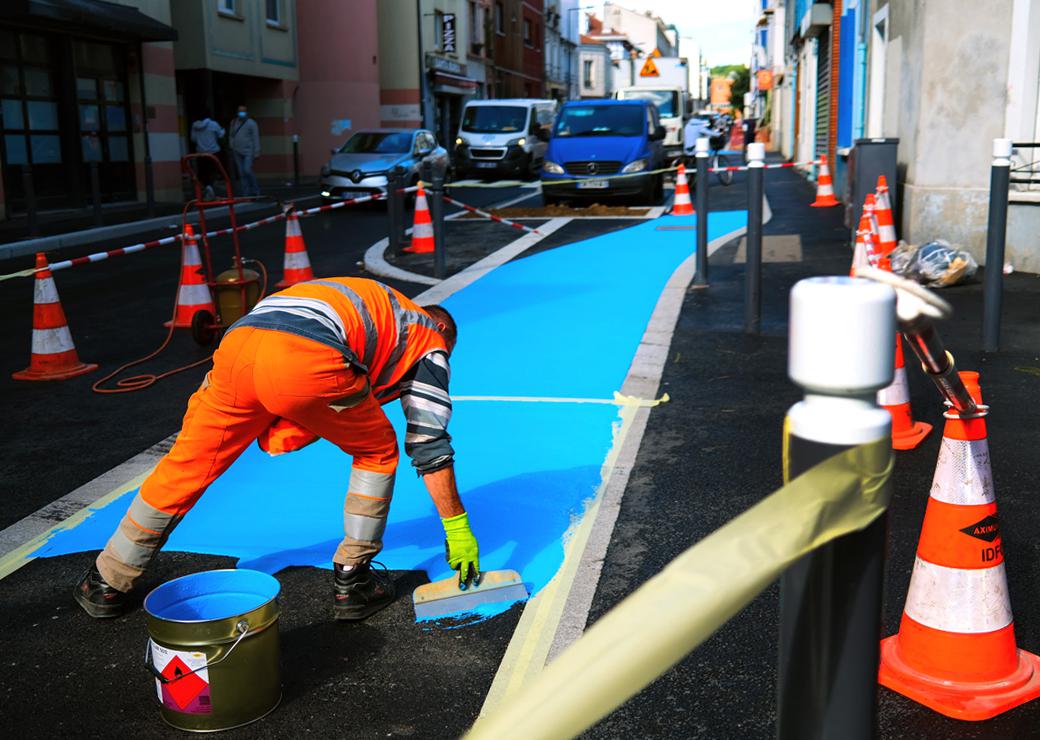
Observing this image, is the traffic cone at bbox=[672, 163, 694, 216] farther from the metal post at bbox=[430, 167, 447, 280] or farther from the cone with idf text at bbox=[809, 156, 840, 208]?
the metal post at bbox=[430, 167, 447, 280]

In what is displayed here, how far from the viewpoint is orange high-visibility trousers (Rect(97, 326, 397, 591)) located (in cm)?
342

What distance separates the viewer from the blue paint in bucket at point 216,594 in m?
3.31

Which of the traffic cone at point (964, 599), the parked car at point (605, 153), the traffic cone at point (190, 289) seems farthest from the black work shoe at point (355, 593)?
the parked car at point (605, 153)

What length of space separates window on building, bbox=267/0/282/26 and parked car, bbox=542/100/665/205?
50.5 ft

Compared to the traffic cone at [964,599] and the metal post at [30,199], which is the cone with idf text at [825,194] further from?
the traffic cone at [964,599]

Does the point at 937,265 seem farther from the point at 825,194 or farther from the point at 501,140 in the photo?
the point at 501,140

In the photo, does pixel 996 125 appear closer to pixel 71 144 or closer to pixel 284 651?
pixel 284 651

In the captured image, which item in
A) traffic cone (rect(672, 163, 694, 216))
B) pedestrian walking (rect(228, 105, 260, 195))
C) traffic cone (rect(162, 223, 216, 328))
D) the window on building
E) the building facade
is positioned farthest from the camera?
the window on building

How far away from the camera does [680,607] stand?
48.6 inches

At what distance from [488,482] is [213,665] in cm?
235

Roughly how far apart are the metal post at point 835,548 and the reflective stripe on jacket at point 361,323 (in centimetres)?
226

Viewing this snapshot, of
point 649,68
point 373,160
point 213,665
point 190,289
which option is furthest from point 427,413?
point 649,68

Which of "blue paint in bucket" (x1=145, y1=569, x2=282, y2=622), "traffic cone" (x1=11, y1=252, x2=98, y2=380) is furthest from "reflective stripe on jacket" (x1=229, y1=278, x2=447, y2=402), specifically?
"traffic cone" (x1=11, y1=252, x2=98, y2=380)

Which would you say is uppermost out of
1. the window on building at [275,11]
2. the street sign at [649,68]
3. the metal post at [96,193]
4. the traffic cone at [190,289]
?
the window on building at [275,11]
